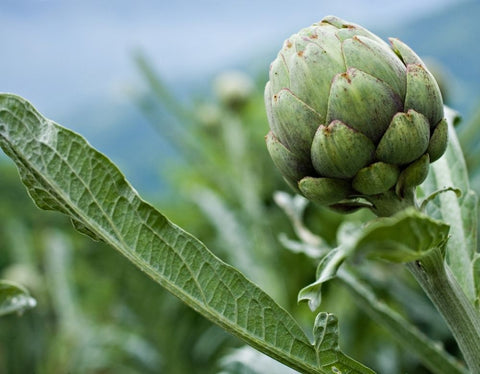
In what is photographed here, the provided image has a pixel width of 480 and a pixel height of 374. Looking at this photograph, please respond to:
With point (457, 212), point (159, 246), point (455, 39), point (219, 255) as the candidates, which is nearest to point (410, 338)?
point (457, 212)

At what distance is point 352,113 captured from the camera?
1.02 ft

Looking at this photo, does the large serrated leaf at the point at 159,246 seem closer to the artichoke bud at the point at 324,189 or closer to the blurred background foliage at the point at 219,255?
the artichoke bud at the point at 324,189

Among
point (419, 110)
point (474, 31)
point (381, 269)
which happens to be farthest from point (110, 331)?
point (474, 31)

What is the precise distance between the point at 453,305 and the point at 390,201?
68 mm

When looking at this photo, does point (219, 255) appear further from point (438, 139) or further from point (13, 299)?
point (438, 139)

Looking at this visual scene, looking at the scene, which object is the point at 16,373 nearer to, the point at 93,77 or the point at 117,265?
the point at 117,265

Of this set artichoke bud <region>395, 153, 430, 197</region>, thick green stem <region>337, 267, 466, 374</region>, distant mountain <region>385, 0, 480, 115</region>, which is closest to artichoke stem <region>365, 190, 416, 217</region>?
artichoke bud <region>395, 153, 430, 197</region>

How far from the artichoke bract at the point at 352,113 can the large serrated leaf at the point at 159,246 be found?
0.08 metres

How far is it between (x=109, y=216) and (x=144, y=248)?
3cm

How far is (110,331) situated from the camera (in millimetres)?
1343

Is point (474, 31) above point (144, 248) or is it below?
above

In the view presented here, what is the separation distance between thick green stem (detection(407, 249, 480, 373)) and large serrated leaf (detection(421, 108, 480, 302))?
0.04 metres

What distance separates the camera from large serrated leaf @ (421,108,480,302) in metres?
0.39

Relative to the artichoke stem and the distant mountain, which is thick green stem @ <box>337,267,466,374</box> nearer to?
the artichoke stem
